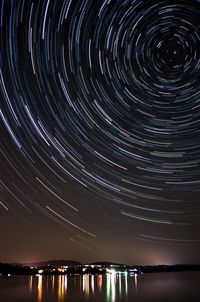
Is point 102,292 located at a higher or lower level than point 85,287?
higher

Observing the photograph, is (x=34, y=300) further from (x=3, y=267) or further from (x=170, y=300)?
(x=3, y=267)

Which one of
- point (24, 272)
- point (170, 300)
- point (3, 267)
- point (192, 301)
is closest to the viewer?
point (192, 301)

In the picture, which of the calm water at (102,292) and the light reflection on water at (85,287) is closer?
the calm water at (102,292)

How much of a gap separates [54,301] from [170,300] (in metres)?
7.69

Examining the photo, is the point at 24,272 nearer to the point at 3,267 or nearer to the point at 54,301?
the point at 3,267

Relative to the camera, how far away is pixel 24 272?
114 meters

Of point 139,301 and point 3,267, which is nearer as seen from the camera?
point 139,301

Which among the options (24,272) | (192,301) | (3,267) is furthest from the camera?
(24,272)

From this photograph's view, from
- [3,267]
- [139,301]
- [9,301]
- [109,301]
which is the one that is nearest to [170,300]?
[139,301]

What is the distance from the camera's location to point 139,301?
87.2 feet

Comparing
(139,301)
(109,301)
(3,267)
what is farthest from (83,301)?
(3,267)

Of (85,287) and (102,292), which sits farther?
(85,287)

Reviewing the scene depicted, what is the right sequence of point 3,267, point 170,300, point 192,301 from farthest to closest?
point 3,267 → point 170,300 → point 192,301

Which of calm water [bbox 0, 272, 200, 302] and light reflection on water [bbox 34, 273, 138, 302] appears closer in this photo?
calm water [bbox 0, 272, 200, 302]
